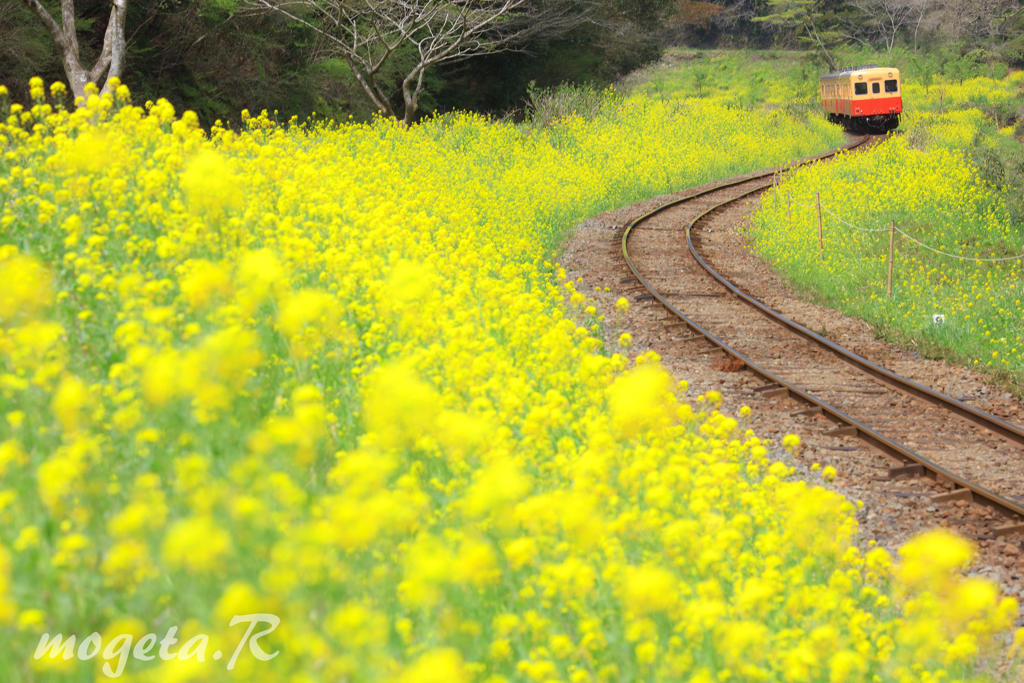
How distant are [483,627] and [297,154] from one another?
Answer: 662cm

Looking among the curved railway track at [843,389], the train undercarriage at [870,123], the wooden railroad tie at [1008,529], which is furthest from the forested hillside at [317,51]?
the wooden railroad tie at [1008,529]

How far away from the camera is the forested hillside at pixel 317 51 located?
1376 centimetres

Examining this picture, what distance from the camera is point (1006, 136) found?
27.3 meters

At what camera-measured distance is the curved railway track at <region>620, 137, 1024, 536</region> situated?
Answer: 20.6ft

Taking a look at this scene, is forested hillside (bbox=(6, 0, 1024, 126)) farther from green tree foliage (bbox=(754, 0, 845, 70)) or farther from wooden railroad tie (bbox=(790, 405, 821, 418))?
green tree foliage (bbox=(754, 0, 845, 70))

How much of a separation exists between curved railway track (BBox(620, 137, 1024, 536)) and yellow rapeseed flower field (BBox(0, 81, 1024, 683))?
1557mm

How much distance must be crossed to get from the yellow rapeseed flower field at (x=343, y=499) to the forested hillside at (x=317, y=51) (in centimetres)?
962

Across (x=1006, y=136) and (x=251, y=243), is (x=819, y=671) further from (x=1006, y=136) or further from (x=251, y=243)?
(x=1006, y=136)

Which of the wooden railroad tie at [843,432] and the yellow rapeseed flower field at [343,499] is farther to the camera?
the wooden railroad tie at [843,432]

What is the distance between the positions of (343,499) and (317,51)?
62.4ft

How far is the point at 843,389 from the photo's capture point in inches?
328

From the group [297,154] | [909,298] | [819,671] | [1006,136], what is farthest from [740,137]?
[819,671]

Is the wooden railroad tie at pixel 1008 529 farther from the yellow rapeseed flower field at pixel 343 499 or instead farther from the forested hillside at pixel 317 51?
the forested hillside at pixel 317 51

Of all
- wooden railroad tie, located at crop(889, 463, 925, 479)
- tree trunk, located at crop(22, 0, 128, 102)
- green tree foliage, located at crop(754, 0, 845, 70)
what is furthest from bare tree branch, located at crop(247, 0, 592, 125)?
green tree foliage, located at crop(754, 0, 845, 70)
